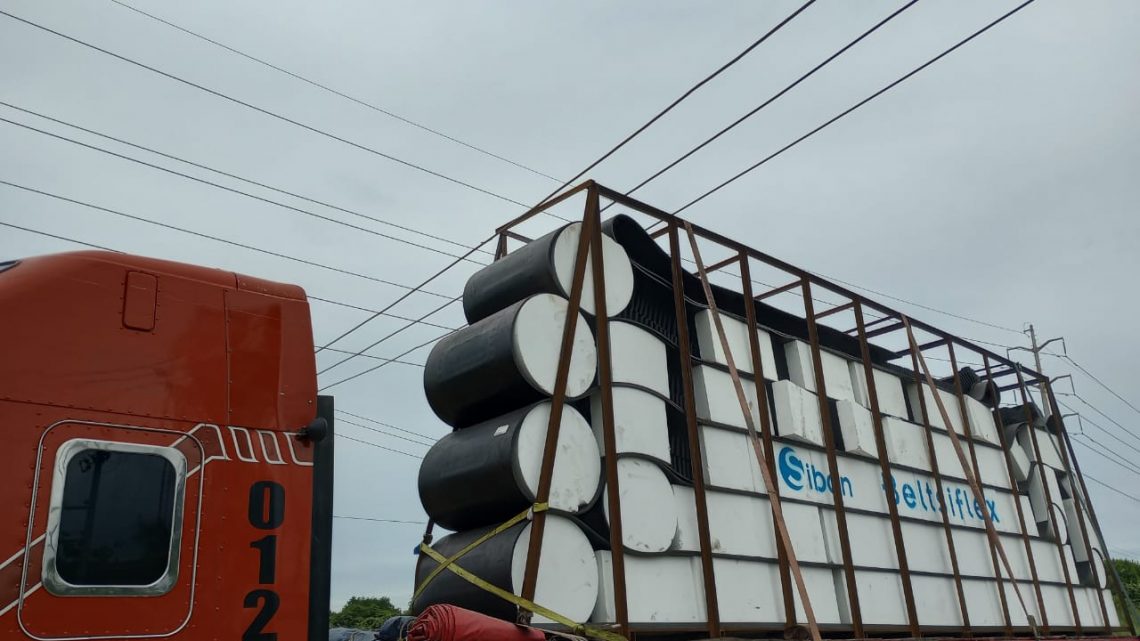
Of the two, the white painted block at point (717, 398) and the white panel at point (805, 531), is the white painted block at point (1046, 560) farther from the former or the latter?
the white painted block at point (717, 398)

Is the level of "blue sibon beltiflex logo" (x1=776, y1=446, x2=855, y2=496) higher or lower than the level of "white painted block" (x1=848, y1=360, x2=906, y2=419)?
lower

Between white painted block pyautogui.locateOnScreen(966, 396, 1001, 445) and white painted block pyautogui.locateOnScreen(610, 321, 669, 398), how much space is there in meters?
6.61

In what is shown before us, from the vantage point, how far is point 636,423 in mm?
6973

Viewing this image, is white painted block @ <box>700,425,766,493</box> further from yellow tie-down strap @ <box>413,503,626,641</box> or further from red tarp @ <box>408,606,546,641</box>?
red tarp @ <box>408,606,546,641</box>

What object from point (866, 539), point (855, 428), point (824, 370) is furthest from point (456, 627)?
point (824, 370)

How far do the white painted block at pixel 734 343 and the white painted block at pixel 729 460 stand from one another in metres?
0.76

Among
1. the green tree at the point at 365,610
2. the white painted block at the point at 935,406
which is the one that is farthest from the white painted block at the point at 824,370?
the green tree at the point at 365,610

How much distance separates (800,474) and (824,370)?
1683mm

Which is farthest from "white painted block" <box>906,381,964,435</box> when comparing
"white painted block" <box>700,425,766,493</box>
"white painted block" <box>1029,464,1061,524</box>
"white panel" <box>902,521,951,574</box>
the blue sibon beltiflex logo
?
"white painted block" <box>700,425,766,493</box>

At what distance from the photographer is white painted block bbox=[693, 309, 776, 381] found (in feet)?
26.9

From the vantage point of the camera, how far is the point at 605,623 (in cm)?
617

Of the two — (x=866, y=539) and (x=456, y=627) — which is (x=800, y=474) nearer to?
(x=866, y=539)

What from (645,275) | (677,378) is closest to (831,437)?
(677,378)

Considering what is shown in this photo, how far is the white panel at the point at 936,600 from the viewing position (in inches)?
376
